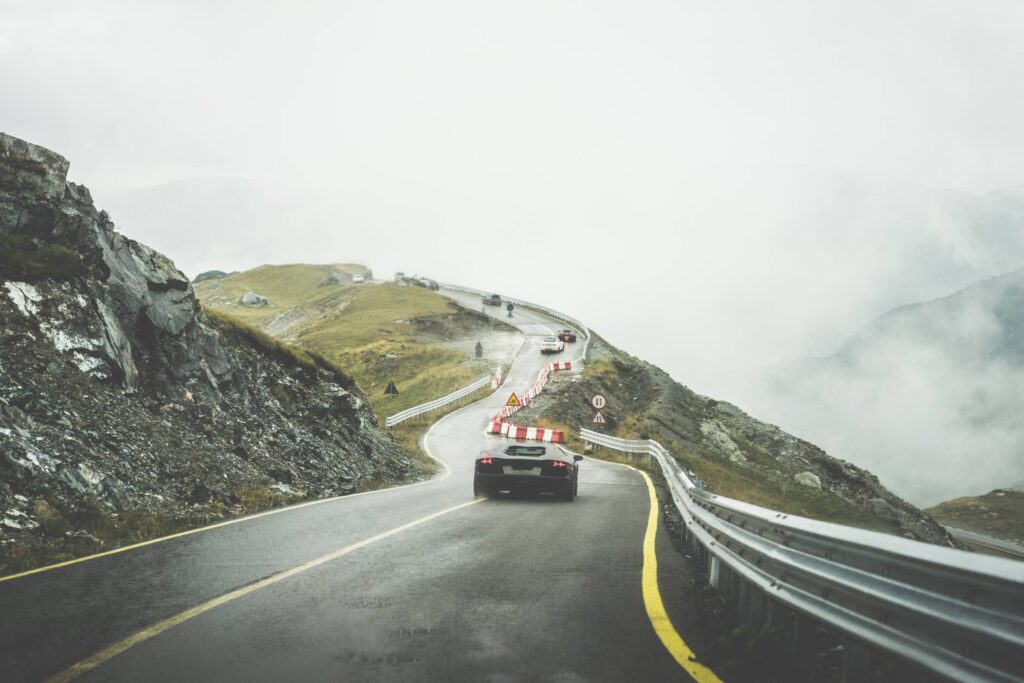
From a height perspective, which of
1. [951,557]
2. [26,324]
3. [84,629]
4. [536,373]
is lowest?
[84,629]

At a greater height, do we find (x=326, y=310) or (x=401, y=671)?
(x=326, y=310)

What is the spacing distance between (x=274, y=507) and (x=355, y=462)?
684 centimetres

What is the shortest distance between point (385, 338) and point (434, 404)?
31.4 meters

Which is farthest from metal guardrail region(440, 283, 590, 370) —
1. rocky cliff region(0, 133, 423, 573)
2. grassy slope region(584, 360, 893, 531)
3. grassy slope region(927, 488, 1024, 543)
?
grassy slope region(927, 488, 1024, 543)

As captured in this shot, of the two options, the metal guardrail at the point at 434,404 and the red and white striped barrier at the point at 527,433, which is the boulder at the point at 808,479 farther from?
the metal guardrail at the point at 434,404

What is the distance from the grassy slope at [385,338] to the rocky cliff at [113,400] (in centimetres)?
822

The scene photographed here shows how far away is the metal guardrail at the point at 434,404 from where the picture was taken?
40.0 metres

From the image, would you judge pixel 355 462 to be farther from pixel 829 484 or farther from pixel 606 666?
pixel 829 484

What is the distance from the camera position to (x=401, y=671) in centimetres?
427

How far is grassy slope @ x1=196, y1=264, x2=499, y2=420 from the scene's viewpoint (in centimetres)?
5575

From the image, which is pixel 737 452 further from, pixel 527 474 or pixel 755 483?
pixel 527 474

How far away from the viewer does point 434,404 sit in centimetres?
4503

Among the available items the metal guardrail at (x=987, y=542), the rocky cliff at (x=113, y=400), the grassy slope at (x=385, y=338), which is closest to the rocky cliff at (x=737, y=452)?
the grassy slope at (x=385, y=338)

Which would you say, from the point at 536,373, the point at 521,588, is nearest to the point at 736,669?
the point at 521,588
